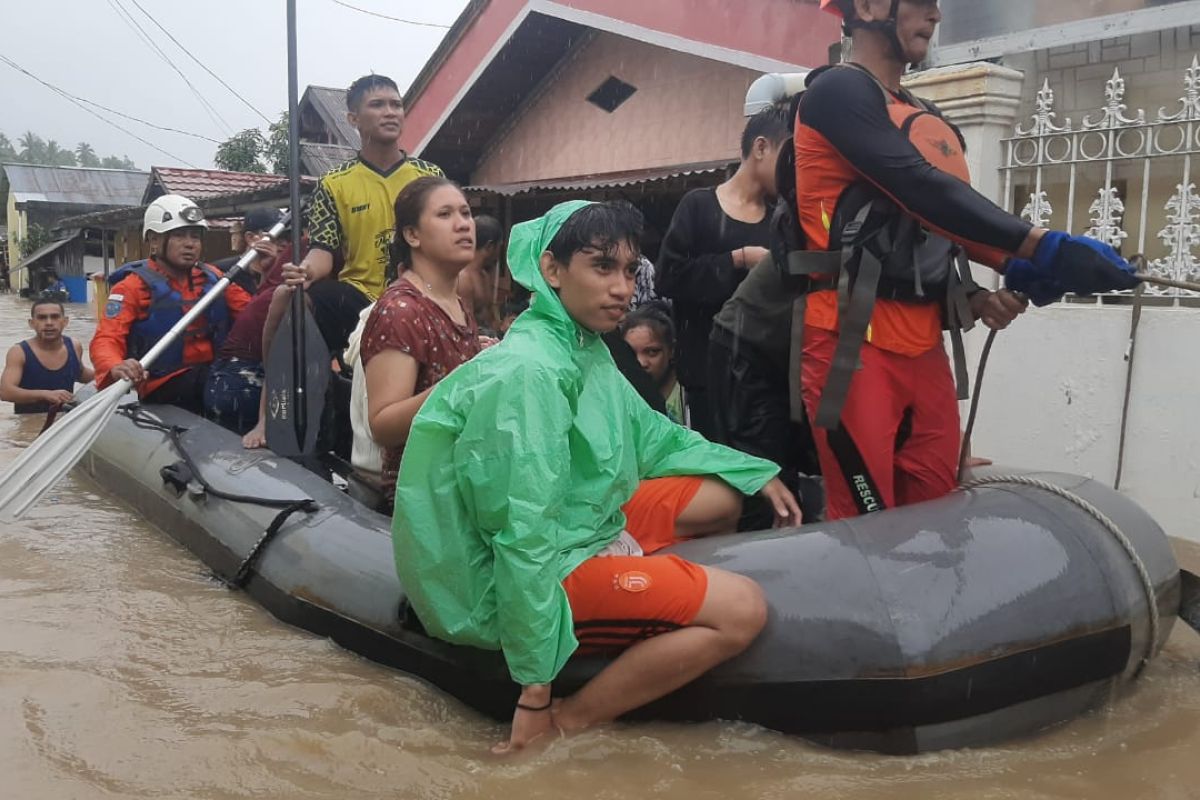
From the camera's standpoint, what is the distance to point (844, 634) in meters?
2.43

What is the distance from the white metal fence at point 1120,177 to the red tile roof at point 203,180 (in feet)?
49.3

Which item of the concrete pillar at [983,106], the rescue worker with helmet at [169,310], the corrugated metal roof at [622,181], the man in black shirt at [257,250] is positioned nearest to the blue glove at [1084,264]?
the concrete pillar at [983,106]

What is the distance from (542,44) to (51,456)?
248 inches

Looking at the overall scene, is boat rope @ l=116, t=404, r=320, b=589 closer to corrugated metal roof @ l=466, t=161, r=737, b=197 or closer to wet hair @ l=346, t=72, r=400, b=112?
wet hair @ l=346, t=72, r=400, b=112

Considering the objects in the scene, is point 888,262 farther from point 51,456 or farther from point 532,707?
point 51,456

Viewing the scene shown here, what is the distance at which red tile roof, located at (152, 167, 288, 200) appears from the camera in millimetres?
18141

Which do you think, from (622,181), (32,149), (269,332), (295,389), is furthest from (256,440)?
(32,149)

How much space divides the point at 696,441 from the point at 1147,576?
45.8 inches

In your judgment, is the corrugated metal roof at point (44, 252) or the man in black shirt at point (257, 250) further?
the corrugated metal roof at point (44, 252)

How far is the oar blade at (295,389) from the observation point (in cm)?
432

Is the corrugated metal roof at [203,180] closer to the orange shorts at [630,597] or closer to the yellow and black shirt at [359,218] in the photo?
the yellow and black shirt at [359,218]

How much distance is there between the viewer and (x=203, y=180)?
18.9 meters

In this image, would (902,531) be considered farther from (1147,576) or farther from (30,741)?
(30,741)

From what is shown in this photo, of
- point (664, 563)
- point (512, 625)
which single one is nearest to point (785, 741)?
point (664, 563)
